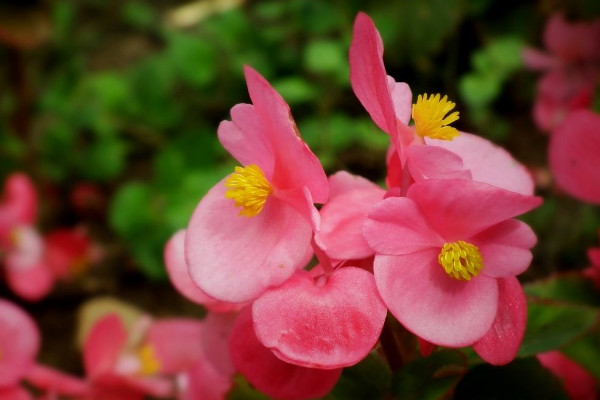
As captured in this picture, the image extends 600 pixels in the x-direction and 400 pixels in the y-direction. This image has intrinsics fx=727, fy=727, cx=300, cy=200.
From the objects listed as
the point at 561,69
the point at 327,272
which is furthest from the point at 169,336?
the point at 561,69

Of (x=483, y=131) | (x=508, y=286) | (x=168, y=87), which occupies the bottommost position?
(x=483, y=131)

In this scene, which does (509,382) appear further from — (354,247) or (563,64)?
(563,64)

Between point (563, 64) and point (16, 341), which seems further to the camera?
point (563, 64)

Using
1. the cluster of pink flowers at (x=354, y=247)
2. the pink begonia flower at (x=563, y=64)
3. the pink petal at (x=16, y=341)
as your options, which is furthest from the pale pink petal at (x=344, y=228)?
the pink begonia flower at (x=563, y=64)

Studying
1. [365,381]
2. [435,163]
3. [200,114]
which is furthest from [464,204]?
[200,114]

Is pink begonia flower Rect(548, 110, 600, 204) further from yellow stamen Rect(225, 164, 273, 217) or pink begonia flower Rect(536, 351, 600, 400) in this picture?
yellow stamen Rect(225, 164, 273, 217)

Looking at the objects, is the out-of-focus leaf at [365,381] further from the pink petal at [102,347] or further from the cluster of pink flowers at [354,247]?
the pink petal at [102,347]

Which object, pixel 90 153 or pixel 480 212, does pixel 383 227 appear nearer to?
pixel 480 212

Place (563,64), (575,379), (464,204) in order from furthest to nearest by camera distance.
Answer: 1. (563,64)
2. (575,379)
3. (464,204)
